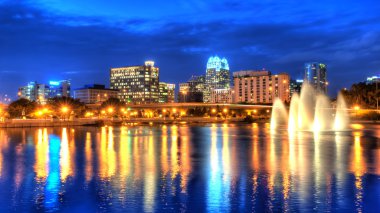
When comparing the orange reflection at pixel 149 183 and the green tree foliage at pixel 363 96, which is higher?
the green tree foliage at pixel 363 96

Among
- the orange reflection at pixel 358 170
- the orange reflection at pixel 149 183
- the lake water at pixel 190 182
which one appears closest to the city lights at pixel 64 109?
the lake water at pixel 190 182

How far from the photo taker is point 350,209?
16.7 metres

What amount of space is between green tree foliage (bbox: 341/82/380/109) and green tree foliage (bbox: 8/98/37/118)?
311 feet

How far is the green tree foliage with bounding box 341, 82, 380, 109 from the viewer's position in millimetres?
124650

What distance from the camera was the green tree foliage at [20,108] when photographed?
123 m

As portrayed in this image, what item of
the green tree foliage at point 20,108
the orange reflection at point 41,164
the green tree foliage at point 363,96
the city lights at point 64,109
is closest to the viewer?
the orange reflection at point 41,164

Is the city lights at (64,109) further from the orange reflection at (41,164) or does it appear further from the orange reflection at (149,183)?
the orange reflection at (149,183)

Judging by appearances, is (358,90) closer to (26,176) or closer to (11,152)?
(11,152)

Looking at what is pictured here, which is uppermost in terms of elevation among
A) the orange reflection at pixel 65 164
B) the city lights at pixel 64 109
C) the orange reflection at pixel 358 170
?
the city lights at pixel 64 109

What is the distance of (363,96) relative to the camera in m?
129

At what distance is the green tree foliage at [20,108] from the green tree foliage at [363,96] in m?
94.7

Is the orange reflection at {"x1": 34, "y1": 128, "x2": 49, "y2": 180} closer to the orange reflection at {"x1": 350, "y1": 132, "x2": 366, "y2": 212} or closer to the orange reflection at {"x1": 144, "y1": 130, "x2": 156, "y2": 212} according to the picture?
the orange reflection at {"x1": 144, "y1": 130, "x2": 156, "y2": 212}

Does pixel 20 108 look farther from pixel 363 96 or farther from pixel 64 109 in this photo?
pixel 363 96

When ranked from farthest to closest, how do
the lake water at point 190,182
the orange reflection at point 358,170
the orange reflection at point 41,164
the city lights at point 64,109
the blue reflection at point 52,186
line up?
the city lights at point 64,109, the orange reflection at point 41,164, the orange reflection at point 358,170, the blue reflection at point 52,186, the lake water at point 190,182
